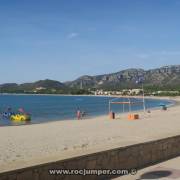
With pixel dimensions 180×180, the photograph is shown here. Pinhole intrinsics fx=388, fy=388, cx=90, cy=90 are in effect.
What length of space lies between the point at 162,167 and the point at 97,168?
152 centimetres

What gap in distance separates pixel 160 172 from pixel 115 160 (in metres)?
0.83

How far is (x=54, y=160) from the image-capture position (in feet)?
18.4

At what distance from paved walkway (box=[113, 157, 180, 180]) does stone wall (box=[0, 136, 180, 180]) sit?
22 cm

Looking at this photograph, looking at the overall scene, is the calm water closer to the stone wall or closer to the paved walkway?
the stone wall

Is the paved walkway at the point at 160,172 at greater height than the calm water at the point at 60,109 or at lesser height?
greater

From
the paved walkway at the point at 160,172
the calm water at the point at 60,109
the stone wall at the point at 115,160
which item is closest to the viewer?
the stone wall at the point at 115,160

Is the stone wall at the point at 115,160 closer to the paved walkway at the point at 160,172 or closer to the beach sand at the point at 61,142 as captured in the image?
the beach sand at the point at 61,142

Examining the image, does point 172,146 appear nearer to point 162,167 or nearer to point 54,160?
point 162,167

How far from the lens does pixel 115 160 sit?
654 cm

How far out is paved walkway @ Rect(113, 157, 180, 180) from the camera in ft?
20.5

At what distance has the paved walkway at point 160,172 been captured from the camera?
6.26m

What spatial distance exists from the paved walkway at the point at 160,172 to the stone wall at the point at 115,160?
0.72 feet

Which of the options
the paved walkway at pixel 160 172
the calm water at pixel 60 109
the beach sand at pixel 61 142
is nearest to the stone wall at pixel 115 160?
the beach sand at pixel 61 142

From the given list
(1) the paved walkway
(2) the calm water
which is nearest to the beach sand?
(1) the paved walkway
